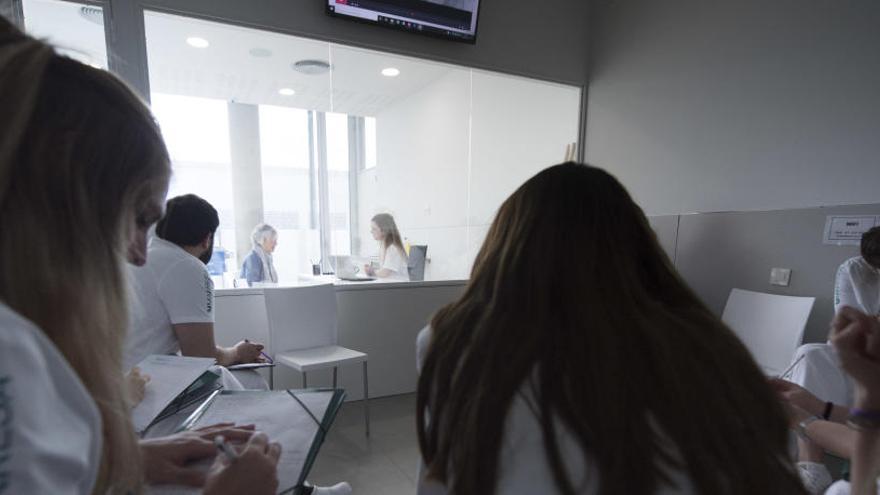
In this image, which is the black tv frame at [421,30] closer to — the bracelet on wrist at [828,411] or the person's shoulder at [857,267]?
the person's shoulder at [857,267]

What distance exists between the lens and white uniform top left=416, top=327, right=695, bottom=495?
1.87 ft

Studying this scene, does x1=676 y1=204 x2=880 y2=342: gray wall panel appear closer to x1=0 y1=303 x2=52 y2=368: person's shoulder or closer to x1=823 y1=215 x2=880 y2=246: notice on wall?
x1=823 y1=215 x2=880 y2=246: notice on wall

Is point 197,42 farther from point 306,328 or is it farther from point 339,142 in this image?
point 306,328

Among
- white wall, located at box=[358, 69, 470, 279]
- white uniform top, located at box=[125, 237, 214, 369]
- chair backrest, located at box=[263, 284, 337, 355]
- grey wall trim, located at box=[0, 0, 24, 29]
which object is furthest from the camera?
white wall, located at box=[358, 69, 470, 279]

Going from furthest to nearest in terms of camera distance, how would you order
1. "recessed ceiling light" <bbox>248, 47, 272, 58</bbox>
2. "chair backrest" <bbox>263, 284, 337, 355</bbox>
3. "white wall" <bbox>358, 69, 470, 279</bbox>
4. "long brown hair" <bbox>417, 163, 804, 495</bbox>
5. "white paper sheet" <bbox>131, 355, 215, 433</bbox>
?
"white wall" <bbox>358, 69, 470, 279</bbox>
"recessed ceiling light" <bbox>248, 47, 272, 58</bbox>
"chair backrest" <bbox>263, 284, 337, 355</bbox>
"white paper sheet" <bbox>131, 355, 215, 433</bbox>
"long brown hair" <bbox>417, 163, 804, 495</bbox>

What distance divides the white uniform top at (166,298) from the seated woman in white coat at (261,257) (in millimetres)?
2534

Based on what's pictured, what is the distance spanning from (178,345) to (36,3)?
2072 millimetres

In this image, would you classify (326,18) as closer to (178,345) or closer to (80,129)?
(178,345)

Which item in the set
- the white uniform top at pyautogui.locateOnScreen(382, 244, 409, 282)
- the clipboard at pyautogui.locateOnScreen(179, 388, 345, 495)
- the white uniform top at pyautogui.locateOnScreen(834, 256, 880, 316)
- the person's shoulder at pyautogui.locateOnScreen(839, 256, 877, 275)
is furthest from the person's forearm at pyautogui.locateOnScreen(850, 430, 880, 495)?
the white uniform top at pyautogui.locateOnScreen(382, 244, 409, 282)

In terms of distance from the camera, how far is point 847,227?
6.93 ft

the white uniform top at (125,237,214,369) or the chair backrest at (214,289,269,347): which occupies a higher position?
the white uniform top at (125,237,214,369)

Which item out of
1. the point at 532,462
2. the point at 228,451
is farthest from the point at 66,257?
the point at 532,462

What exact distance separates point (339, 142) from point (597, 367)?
3.69 meters

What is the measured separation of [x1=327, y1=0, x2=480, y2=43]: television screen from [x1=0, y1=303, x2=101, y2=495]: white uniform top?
277cm
